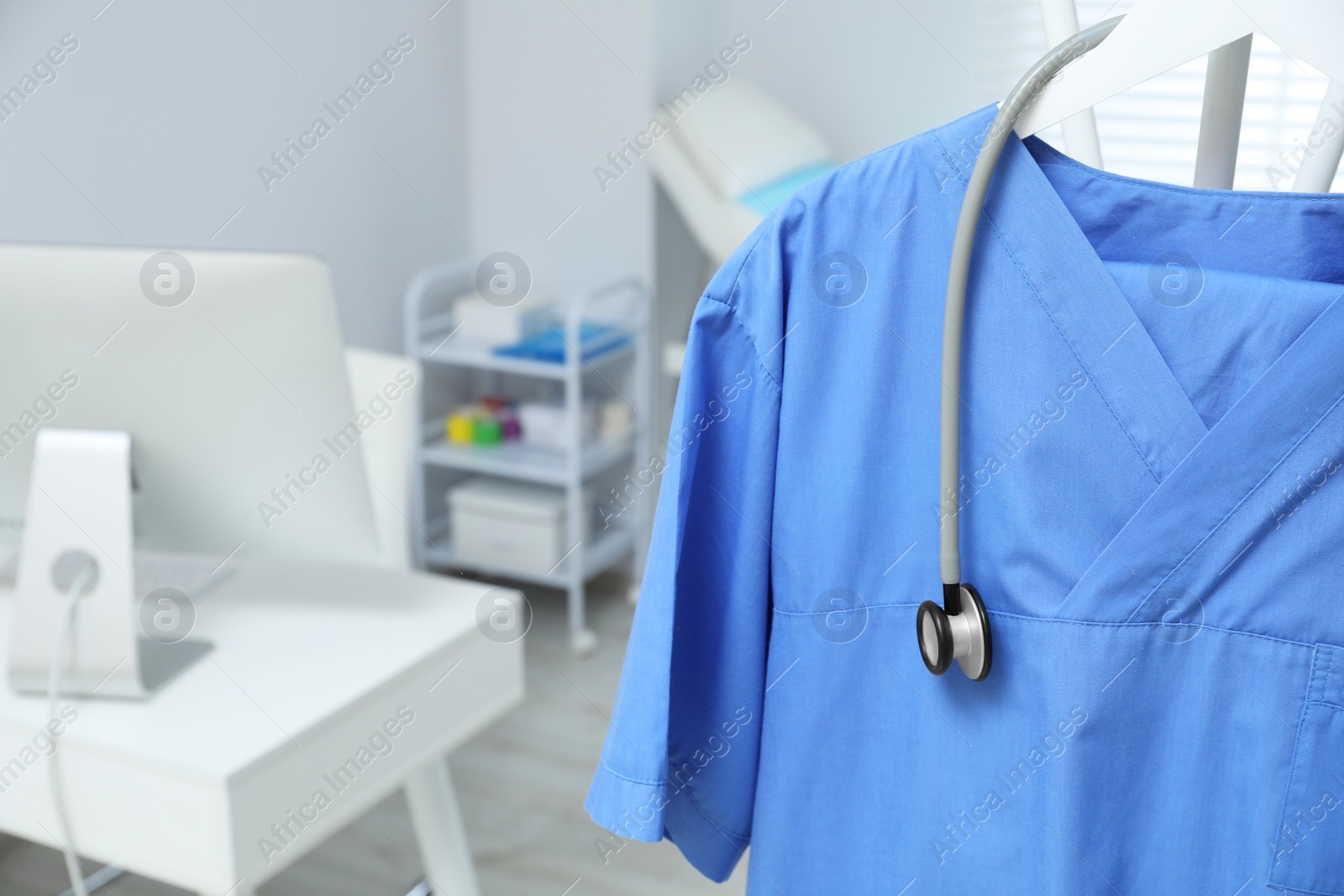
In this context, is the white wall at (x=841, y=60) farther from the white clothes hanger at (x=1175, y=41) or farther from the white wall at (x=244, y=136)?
the white clothes hanger at (x=1175, y=41)

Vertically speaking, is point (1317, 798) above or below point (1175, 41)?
below

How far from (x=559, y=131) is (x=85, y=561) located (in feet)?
6.50

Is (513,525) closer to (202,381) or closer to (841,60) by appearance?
(841,60)

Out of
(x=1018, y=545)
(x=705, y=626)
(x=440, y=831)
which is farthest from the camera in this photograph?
(x=440, y=831)

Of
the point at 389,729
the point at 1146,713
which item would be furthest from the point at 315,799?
the point at 1146,713

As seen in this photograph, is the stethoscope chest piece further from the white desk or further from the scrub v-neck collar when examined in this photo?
the white desk

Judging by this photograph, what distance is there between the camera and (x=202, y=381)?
1.11 meters

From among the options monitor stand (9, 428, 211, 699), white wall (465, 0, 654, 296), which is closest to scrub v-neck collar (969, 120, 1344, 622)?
monitor stand (9, 428, 211, 699)

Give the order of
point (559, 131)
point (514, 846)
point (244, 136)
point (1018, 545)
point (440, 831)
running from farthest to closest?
1. point (559, 131)
2. point (244, 136)
3. point (514, 846)
4. point (440, 831)
5. point (1018, 545)

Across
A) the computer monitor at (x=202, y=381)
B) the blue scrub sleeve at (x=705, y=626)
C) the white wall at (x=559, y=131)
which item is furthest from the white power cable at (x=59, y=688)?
the white wall at (x=559, y=131)

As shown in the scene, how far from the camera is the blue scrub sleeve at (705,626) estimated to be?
79 centimetres

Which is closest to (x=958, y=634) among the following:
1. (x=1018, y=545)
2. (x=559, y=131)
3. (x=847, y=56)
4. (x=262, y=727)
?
(x=1018, y=545)

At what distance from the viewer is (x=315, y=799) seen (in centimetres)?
112

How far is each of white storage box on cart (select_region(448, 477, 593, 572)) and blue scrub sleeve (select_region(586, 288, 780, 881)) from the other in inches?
71.2
